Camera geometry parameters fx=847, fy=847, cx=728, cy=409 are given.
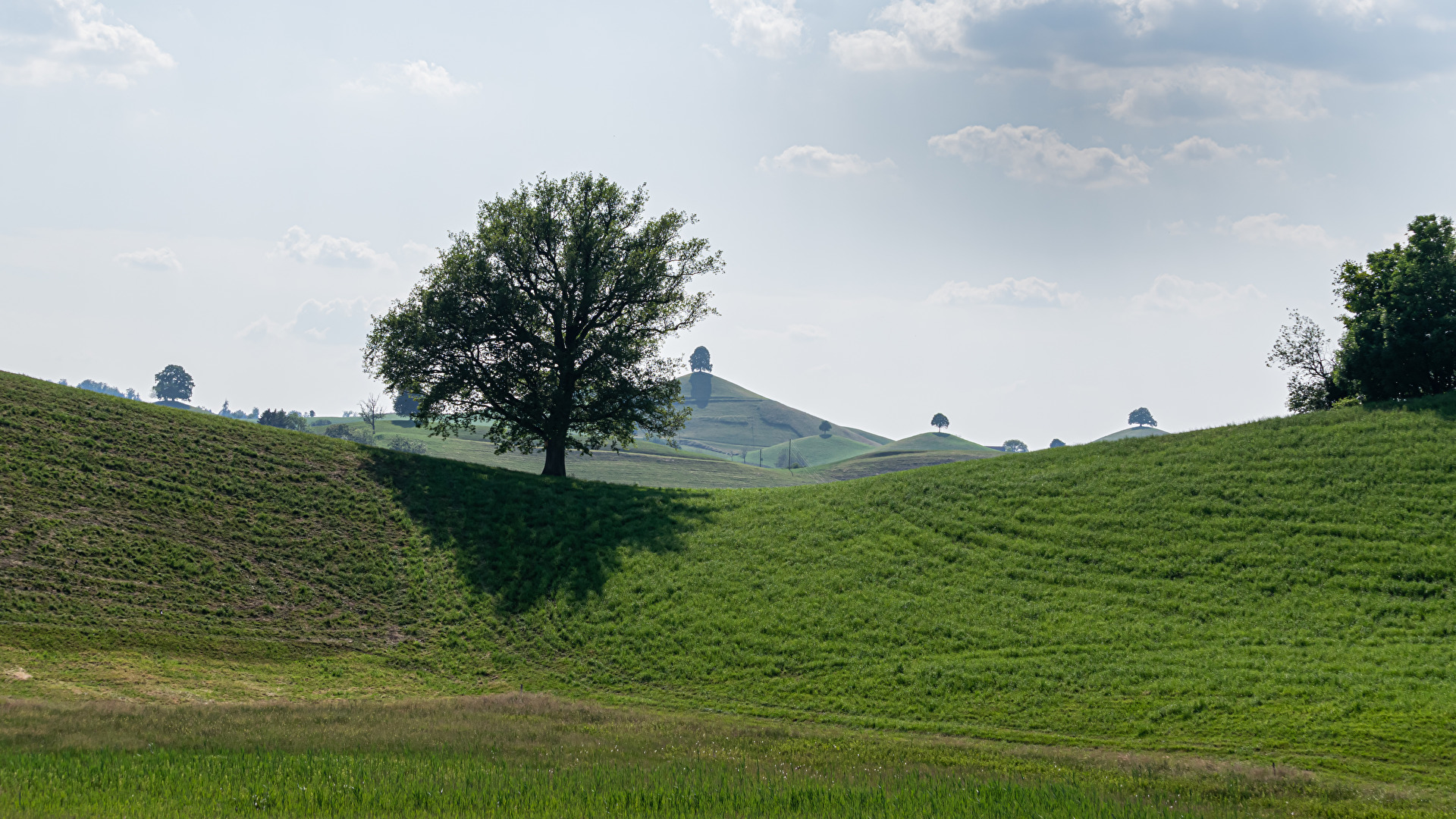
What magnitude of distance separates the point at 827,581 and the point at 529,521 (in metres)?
18.2

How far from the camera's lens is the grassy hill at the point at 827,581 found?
2759cm

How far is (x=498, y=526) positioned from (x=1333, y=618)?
39.4m

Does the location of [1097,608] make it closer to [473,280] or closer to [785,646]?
[785,646]

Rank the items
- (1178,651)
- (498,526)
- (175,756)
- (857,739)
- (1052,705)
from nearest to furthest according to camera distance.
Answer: (175,756)
(857,739)
(1052,705)
(1178,651)
(498,526)

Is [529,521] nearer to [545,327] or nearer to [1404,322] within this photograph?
[545,327]

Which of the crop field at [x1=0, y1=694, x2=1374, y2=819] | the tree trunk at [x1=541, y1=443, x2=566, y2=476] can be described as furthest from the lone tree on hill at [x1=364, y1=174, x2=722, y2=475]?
the crop field at [x1=0, y1=694, x2=1374, y2=819]

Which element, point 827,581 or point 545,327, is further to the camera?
point 545,327

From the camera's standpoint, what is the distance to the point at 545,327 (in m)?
60.0

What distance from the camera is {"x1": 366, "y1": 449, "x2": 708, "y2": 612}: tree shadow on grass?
42219mm

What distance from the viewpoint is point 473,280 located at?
58.2 metres

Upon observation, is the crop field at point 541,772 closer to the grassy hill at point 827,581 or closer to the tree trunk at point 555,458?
the grassy hill at point 827,581

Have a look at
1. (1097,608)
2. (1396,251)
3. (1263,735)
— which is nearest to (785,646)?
(1097,608)

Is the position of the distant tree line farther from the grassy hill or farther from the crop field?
the crop field

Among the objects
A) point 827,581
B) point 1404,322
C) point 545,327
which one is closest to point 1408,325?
point 1404,322
